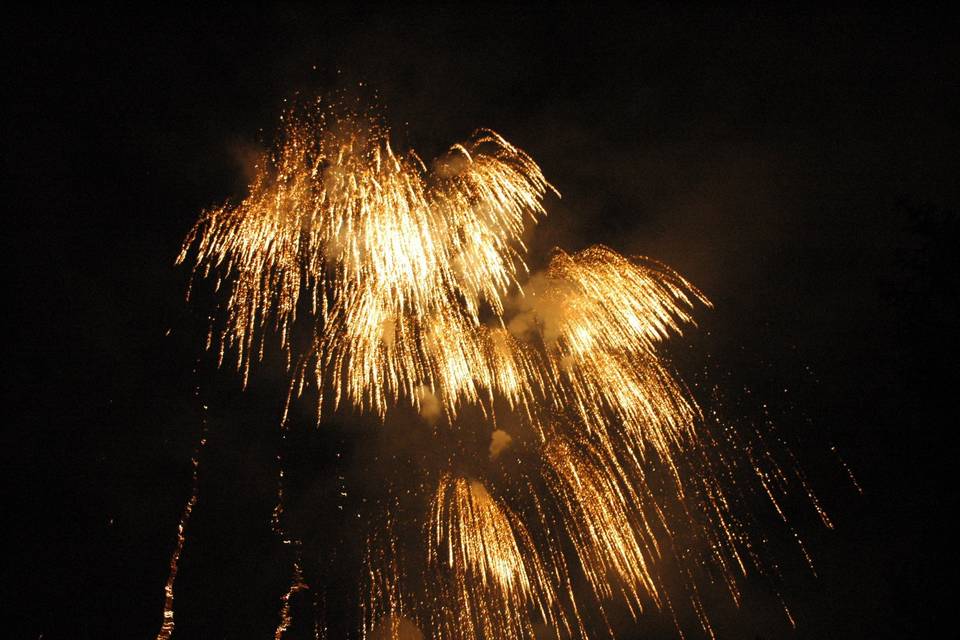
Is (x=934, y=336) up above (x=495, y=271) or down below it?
below

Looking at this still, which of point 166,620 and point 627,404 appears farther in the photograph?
point 166,620

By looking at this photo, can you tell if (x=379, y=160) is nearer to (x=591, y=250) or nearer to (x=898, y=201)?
(x=591, y=250)

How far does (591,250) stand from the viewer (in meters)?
11.7

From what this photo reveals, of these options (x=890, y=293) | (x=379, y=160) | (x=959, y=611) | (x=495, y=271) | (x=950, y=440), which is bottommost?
(x=959, y=611)

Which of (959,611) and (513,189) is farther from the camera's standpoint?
(959,611)

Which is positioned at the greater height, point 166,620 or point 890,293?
point 890,293

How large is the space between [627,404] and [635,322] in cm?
189

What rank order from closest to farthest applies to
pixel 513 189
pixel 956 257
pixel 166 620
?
1. pixel 513 189
2. pixel 956 257
3. pixel 166 620

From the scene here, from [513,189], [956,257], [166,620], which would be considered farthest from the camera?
[166,620]

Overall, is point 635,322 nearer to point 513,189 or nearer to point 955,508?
point 513,189

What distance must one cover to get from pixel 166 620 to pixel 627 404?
464 inches

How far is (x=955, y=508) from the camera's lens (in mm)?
10781

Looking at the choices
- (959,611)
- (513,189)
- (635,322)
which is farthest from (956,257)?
(513,189)

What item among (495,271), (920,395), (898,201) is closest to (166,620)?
(495,271)
